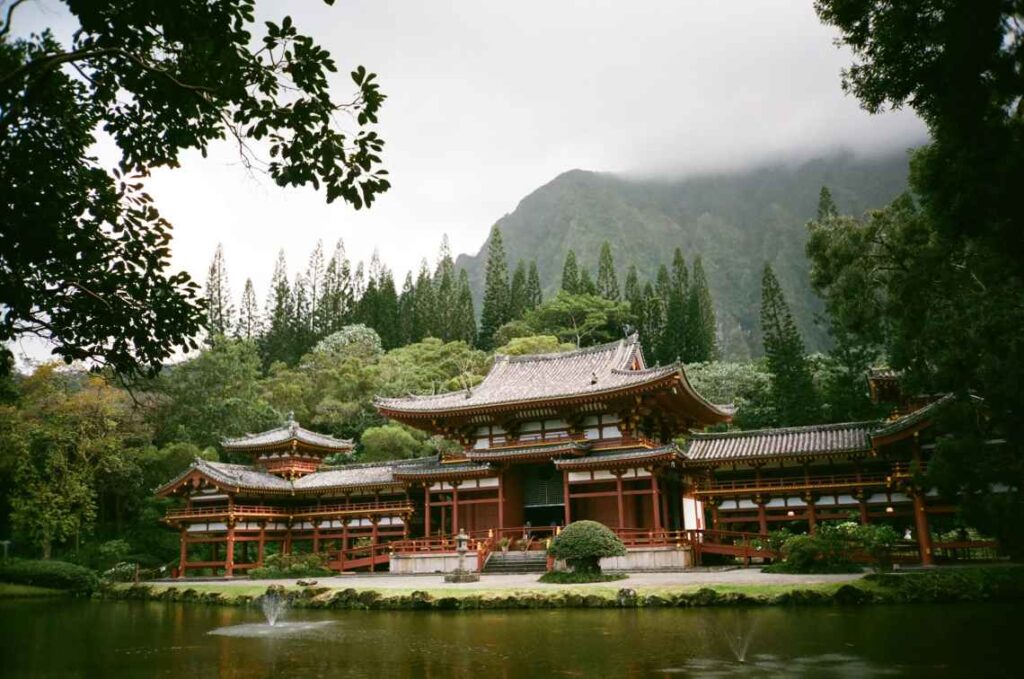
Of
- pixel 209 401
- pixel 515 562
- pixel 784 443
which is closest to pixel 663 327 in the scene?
pixel 209 401

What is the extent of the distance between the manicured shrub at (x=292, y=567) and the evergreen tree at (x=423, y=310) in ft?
134

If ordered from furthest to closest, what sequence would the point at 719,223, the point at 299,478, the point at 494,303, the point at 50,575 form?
the point at 719,223 → the point at 494,303 → the point at 299,478 → the point at 50,575

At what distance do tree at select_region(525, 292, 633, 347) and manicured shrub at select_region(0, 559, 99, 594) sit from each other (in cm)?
4615

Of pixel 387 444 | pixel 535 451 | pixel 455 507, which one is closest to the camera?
pixel 535 451

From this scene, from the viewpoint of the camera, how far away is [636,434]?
27.1 m

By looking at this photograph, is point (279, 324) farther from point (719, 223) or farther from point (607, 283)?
point (719, 223)

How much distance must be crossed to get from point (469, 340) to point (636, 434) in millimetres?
46251

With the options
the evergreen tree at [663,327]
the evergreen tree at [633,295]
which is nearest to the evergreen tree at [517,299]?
the evergreen tree at [633,295]

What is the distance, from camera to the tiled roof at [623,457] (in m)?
24.9

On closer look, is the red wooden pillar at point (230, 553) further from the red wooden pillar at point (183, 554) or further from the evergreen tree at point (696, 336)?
the evergreen tree at point (696, 336)

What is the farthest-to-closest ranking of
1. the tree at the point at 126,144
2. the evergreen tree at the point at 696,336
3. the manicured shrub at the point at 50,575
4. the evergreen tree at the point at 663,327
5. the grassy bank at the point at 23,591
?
the evergreen tree at the point at 663,327 → the evergreen tree at the point at 696,336 → the manicured shrub at the point at 50,575 → the grassy bank at the point at 23,591 → the tree at the point at 126,144

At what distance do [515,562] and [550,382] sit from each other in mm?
8168

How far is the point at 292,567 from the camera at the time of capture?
28234 millimetres

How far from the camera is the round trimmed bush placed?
2112 centimetres
